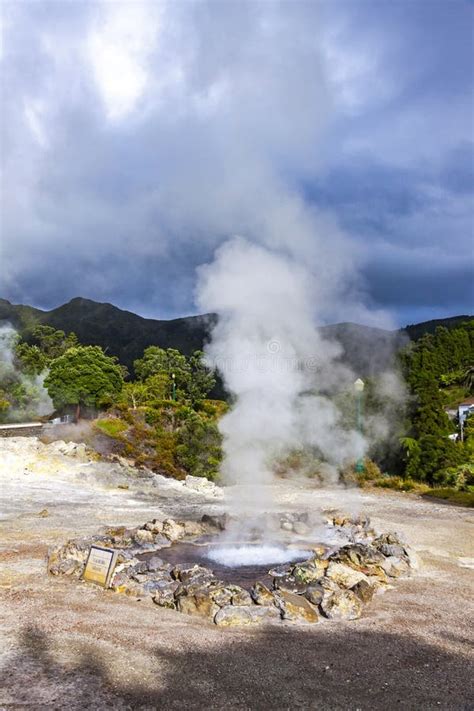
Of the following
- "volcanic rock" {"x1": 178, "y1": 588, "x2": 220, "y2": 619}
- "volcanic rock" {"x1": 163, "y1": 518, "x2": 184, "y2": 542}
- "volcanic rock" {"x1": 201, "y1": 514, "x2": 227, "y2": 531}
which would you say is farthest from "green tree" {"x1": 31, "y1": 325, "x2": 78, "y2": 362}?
"volcanic rock" {"x1": 178, "y1": 588, "x2": 220, "y2": 619}

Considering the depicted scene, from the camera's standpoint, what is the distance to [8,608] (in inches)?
391

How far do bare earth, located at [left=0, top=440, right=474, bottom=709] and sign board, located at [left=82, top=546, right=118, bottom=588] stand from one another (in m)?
0.24

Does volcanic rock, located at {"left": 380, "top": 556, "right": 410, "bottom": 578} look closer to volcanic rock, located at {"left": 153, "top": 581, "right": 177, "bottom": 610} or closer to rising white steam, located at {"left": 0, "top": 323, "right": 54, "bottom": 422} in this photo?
volcanic rock, located at {"left": 153, "top": 581, "right": 177, "bottom": 610}

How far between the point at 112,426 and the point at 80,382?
5.08 meters

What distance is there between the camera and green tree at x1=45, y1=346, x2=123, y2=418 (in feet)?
132

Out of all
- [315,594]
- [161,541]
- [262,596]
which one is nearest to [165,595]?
[262,596]

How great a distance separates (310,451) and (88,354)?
21563mm

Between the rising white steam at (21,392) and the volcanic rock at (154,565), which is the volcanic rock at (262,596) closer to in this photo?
the volcanic rock at (154,565)

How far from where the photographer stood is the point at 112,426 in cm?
3697

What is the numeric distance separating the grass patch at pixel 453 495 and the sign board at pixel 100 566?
51.6ft

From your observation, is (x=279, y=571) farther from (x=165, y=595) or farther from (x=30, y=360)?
(x=30, y=360)

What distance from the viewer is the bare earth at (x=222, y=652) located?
7031 mm

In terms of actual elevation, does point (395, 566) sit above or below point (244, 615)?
above

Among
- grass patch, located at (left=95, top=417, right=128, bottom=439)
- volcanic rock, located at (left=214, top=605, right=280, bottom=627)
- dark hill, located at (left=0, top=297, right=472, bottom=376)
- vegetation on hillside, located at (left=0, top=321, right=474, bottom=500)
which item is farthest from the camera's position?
dark hill, located at (left=0, top=297, right=472, bottom=376)
